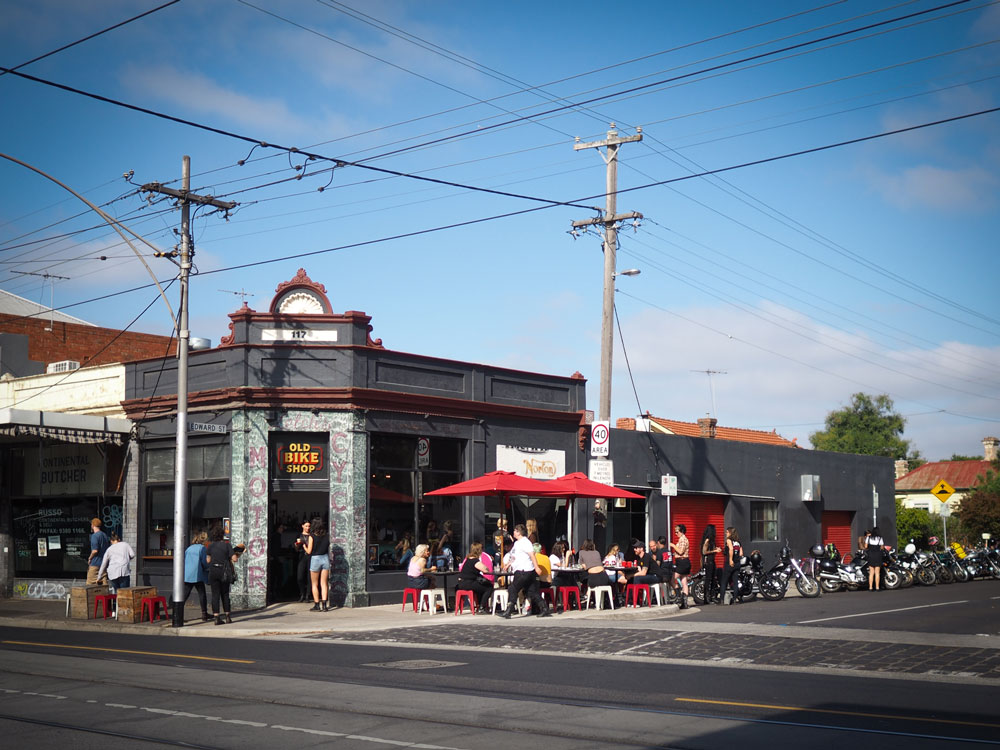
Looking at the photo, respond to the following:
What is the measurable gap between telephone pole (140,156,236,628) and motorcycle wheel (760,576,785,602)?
13.2 meters

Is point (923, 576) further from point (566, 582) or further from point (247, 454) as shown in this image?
point (247, 454)

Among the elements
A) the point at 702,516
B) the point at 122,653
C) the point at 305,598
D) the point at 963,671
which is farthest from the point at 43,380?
the point at 963,671

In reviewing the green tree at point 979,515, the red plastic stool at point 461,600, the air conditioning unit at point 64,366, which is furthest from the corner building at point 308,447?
the green tree at point 979,515

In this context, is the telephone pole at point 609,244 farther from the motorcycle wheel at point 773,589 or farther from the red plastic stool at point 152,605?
the red plastic stool at point 152,605

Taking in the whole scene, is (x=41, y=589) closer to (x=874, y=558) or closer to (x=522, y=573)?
(x=522, y=573)

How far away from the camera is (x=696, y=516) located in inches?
1283

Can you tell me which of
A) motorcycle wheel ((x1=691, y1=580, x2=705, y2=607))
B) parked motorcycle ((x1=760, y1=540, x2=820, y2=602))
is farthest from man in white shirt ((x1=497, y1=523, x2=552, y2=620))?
parked motorcycle ((x1=760, y1=540, x2=820, y2=602))

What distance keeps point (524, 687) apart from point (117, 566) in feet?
43.8

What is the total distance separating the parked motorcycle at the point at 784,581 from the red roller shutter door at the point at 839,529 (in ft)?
42.2

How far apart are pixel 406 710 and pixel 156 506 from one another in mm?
16910

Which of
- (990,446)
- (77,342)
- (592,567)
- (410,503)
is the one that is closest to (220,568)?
(410,503)

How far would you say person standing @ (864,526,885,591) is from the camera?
27812 mm

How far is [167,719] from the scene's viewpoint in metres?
9.39

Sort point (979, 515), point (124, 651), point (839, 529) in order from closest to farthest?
point (124, 651) < point (839, 529) < point (979, 515)
